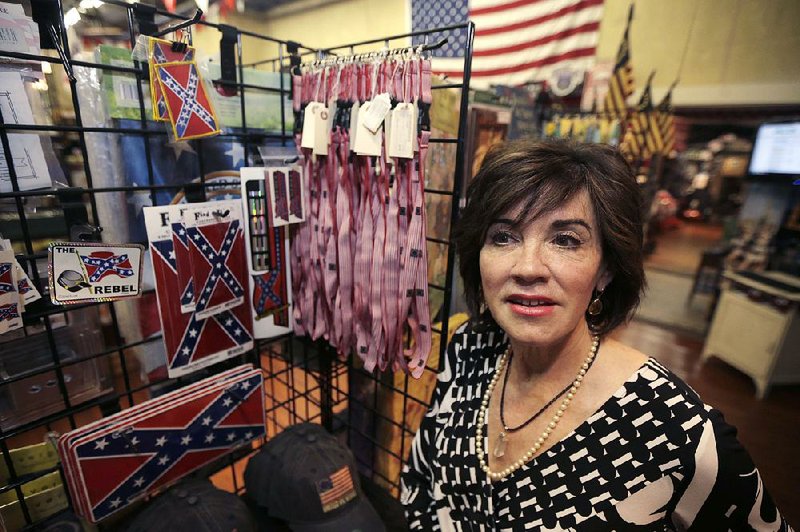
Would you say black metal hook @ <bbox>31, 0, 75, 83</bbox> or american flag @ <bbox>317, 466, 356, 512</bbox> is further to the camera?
american flag @ <bbox>317, 466, 356, 512</bbox>

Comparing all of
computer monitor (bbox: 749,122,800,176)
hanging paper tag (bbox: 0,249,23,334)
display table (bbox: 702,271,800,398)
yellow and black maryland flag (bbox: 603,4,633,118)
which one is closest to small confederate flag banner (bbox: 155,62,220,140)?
hanging paper tag (bbox: 0,249,23,334)

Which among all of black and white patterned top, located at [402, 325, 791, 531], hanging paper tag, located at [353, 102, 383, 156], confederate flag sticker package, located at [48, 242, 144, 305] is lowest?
black and white patterned top, located at [402, 325, 791, 531]

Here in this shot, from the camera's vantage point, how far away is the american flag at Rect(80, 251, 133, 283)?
34.2 inches

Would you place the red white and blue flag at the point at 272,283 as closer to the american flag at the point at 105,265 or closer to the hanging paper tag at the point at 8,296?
the american flag at the point at 105,265

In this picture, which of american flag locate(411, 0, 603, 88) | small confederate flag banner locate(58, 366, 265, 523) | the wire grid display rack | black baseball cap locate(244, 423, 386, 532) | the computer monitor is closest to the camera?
the wire grid display rack

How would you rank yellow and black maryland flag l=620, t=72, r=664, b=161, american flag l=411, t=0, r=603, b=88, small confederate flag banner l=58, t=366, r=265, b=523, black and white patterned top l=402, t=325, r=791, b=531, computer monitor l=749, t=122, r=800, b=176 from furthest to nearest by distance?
computer monitor l=749, t=122, r=800, b=176 → yellow and black maryland flag l=620, t=72, r=664, b=161 → american flag l=411, t=0, r=603, b=88 → small confederate flag banner l=58, t=366, r=265, b=523 → black and white patterned top l=402, t=325, r=791, b=531

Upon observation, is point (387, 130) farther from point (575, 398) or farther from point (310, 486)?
point (310, 486)

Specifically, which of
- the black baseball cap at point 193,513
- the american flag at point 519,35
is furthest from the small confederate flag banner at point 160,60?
the american flag at point 519,35

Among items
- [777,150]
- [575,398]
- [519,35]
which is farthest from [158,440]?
[777,150]

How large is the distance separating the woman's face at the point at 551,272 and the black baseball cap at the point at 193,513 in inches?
35.2

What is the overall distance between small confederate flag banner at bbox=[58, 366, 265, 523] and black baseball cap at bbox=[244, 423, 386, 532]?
0.41 feet

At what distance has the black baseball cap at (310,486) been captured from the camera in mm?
1167

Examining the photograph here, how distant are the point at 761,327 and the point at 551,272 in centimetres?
362

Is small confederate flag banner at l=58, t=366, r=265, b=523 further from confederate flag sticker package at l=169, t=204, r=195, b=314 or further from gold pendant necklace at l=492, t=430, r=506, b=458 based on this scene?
gold pendant necklace at l=492, t=430, r=506, b=458
